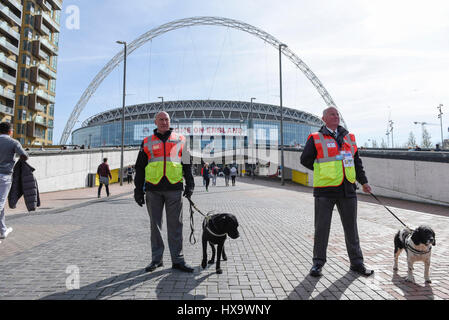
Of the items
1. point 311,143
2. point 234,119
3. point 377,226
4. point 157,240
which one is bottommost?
point 377,226

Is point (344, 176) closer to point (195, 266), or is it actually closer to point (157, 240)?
point (195, 266)

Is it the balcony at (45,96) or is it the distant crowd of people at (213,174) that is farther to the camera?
the balcony at (45,96)

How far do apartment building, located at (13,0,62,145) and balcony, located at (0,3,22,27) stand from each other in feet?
6.58

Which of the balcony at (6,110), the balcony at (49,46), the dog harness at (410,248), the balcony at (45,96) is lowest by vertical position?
the dog harness at (410,248)

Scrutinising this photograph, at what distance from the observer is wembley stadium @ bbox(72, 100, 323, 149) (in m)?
70.6

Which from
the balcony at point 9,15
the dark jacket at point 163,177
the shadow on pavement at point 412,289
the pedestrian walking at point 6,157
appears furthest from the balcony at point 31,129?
the shadow on pavement at point 412,289

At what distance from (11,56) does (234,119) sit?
4663 centimetres

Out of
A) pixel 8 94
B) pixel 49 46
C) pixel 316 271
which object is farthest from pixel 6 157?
pixel 49 46

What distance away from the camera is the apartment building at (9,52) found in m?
39.5

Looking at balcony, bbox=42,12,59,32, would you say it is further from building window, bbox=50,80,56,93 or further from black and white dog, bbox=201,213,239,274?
black and white dog, bbox=201,213,239,274

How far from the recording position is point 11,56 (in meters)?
42.2

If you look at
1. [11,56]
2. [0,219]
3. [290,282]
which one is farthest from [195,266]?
[11,56]

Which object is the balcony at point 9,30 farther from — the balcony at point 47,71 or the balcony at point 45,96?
the balcony at point 45,96

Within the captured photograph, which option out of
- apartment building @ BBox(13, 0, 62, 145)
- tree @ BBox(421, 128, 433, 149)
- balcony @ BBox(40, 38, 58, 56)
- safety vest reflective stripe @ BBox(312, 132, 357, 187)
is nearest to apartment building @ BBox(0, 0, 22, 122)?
apartment building @ BBox(13, 0, 62, 145)
